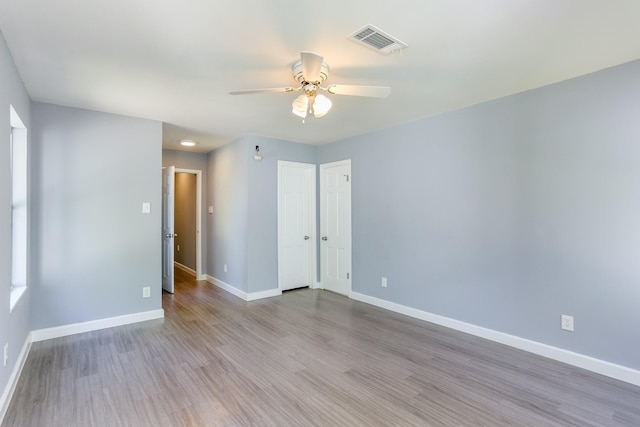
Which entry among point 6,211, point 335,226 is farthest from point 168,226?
point 6,211

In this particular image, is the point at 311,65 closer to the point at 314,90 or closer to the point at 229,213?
the point at 314,90

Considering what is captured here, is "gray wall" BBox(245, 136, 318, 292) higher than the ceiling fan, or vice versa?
the ceiling fan

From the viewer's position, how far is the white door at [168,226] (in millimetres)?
5000

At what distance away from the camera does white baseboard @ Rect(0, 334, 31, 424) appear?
2.03 meters

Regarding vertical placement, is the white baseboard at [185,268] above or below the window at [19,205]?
below

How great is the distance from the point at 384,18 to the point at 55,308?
13.7ft

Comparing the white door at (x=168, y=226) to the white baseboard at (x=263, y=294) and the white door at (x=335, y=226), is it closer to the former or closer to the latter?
the white baseboard at (x=263, y=294)

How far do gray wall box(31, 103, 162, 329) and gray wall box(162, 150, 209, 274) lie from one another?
1.89m

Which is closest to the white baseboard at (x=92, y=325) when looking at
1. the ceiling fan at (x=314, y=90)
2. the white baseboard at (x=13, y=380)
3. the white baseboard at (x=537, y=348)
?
the white baseboard at (x=13, y=380)

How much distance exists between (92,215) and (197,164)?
2592mm

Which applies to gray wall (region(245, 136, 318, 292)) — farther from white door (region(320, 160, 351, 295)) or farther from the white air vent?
the white air vent

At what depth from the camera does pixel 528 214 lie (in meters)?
2.97

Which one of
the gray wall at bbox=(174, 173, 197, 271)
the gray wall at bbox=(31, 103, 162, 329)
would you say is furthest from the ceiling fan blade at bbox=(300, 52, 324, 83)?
the gray wall at bbox=(174, 173, 197, 271)

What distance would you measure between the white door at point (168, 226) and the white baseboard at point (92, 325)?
126cm
